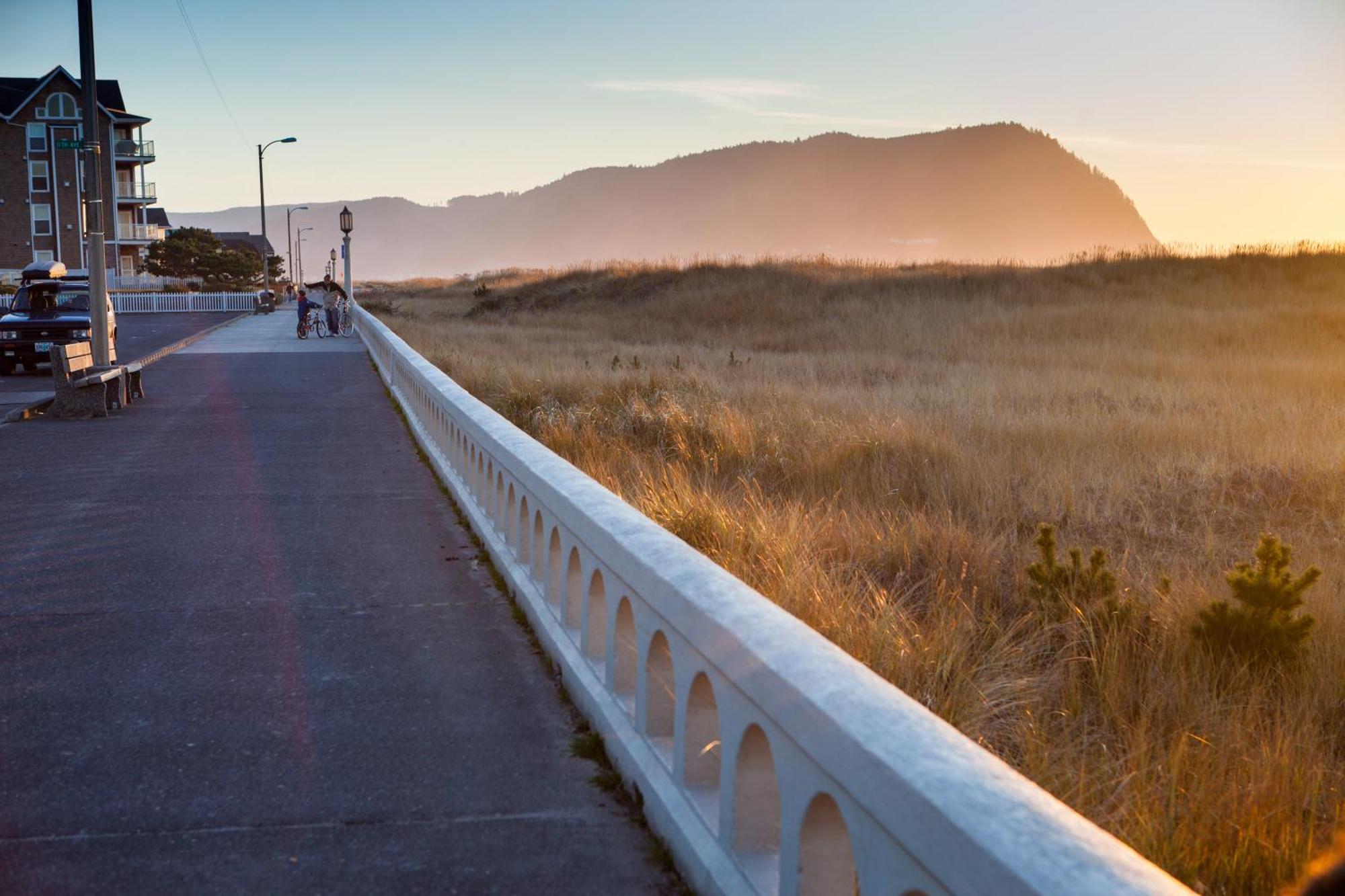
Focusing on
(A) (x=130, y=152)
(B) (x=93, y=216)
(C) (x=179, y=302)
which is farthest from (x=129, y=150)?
(B) (x=93, y=216)

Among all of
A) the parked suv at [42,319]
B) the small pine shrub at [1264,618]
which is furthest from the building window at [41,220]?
the small pine shrub at [1264,618]

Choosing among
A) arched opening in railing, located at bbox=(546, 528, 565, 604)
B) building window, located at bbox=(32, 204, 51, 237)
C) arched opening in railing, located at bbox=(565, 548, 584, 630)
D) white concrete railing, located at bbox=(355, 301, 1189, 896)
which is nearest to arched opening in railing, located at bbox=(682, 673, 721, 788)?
white concrete railing, located at bbox=(355, 301, 1189, 896)

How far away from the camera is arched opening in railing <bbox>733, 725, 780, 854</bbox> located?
3.03m

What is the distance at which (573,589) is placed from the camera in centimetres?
515

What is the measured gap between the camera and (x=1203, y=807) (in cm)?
368

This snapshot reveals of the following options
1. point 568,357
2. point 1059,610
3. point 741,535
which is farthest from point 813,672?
point 568,357

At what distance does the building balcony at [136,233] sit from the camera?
8375 centimetres

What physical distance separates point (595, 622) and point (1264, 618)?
9.57 ft

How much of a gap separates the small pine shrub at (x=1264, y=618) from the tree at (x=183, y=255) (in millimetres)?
88625

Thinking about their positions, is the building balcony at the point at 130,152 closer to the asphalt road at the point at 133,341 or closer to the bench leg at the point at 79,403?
the asphalt road at the point at 133,341

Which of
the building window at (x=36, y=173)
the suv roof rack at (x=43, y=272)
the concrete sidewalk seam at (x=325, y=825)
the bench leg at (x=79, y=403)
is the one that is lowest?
the concrete sidewalk seam at (x=325, y=825)

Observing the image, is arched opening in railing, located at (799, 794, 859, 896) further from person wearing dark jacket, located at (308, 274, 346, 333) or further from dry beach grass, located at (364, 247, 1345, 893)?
person wearing dark jacket, located at (308, 274, 346, 333)

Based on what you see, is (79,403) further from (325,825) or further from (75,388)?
(325,825)

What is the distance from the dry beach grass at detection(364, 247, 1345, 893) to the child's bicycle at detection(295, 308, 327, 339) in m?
8.88
